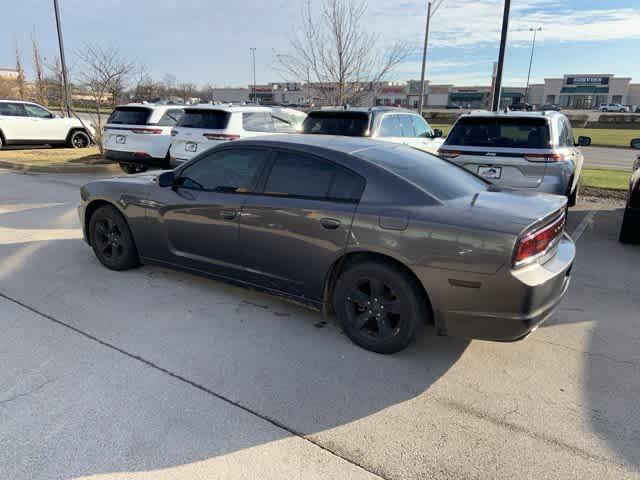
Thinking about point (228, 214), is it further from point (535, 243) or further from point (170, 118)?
point (170, 118)

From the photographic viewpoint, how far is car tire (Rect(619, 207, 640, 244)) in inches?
254

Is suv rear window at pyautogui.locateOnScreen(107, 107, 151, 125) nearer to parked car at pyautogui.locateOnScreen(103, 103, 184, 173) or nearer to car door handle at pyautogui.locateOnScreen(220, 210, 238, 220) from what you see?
parked car at pyautogui.locateOnScreen(103, 103, 184, 173)

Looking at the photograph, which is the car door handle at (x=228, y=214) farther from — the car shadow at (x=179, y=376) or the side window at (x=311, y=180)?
the car shadow at (x=179, y=376)

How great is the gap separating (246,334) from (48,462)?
64.9 inches

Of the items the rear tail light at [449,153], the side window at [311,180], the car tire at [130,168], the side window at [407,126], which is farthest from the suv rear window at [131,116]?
the side window at [311,180]

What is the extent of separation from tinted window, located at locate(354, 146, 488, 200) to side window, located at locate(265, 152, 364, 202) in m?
0.25

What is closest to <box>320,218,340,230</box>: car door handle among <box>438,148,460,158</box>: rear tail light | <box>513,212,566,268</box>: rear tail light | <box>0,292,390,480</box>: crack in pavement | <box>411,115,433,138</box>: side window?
<box>513,212,566,268</box>: rear tail light

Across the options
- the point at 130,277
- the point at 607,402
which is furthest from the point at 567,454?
the point at 130,277

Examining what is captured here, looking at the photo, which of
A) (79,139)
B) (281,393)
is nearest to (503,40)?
(281,393)

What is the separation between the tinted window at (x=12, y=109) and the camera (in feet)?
51.5

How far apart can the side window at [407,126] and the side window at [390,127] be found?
6.5 inches

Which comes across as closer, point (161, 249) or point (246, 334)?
point (246, 334)

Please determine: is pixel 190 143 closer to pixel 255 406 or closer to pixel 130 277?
pixel 130 277

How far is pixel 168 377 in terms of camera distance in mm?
3232
